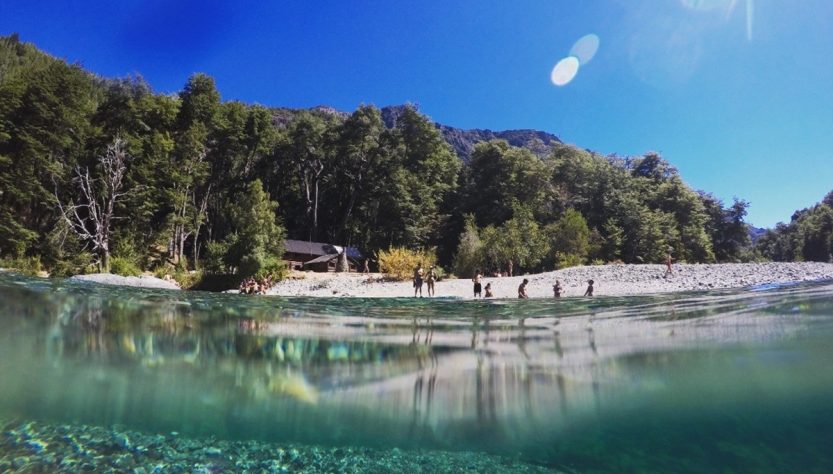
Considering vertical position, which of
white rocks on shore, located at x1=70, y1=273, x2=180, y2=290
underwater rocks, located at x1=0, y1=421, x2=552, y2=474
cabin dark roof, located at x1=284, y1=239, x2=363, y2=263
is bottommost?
underwater rocks, located at x1=0, y1=421, x2=552, y2=474

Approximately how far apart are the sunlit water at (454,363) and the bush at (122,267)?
19457 mm

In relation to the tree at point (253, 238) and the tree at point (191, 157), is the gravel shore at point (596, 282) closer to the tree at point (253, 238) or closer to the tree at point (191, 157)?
the tree at point (253, 238)

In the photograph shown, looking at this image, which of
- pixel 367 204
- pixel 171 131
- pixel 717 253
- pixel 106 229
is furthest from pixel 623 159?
pixel 106 229

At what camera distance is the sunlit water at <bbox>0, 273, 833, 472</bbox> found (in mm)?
10430

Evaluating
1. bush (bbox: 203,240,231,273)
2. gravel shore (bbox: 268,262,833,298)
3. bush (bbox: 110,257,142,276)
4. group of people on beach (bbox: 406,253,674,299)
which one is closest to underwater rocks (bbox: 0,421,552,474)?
group of people on beach (bbox: 406,253,674,299)

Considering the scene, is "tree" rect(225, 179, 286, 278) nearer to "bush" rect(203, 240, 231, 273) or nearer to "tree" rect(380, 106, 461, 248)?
"bush" rect(203, 240, 231, 273)

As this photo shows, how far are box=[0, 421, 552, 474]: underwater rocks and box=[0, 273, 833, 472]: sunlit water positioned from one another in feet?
2.60

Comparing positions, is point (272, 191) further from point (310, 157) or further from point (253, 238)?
point (253, 238)

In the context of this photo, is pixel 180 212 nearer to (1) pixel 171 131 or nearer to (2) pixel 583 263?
(1) pixel 171 131

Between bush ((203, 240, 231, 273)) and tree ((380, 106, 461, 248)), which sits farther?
tree ((380, 106, 461, 248))

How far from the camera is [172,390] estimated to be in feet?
40.1

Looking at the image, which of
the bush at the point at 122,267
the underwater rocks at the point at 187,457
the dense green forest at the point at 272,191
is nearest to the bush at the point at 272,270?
the dense green forest at the point at 272,191

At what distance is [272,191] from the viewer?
2295 inches

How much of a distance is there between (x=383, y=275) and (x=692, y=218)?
4192 centimetres
